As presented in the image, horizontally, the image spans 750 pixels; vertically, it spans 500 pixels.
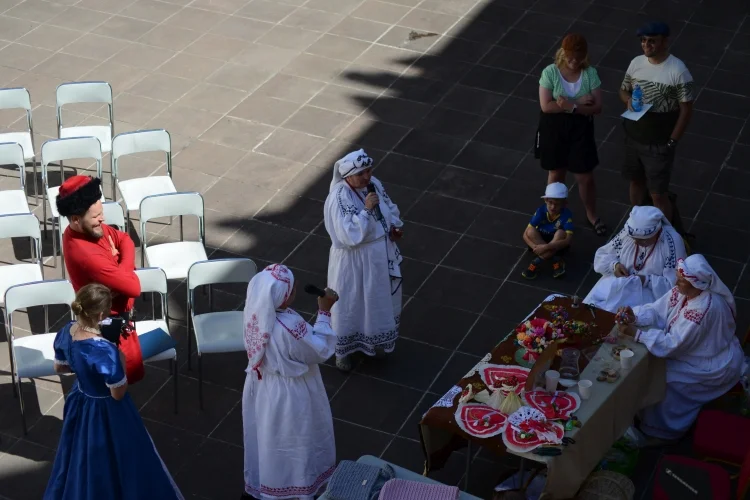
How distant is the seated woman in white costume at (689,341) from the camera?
22.1 ft

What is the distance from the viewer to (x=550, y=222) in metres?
8.81

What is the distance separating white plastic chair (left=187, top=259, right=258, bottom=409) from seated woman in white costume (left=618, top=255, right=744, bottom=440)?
2597 millimetres

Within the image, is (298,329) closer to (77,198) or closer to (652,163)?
(77,198)

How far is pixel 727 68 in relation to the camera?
39.6ft

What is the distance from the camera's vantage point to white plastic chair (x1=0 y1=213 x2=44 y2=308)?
26.5ft

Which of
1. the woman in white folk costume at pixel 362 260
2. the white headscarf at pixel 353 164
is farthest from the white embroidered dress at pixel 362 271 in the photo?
the white headscarf at pixel 353 164

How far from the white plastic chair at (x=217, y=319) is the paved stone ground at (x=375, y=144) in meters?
0.44

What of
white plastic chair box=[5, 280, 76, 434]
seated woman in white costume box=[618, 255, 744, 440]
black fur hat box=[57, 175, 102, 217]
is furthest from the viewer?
white plastic chair box=[5, 280, 76, 434]

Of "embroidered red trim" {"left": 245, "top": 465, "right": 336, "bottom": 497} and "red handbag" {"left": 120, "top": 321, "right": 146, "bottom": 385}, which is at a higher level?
"red handbag" {"left": 120, "top": 321, "right": 146, "bottom": 385}

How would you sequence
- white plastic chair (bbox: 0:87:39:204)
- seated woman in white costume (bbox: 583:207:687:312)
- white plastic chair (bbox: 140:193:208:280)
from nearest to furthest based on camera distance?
seated woman in white costume (bbox: 583:207:687:312)
white plastic chair (bbox: 140:193:208:280)
white plastic chair (bbox: 0:87:39:204)

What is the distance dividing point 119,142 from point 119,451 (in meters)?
3.79

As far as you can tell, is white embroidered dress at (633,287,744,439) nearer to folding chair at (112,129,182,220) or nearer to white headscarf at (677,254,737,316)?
white headscarf at (677,254,737,316)

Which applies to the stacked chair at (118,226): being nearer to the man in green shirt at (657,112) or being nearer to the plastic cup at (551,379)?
the plastic cup at (551,379)

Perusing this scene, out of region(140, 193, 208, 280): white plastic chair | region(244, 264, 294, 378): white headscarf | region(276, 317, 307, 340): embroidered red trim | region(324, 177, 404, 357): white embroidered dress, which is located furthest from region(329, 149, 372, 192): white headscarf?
region(140, 193, 208, 280): white plastic chair
